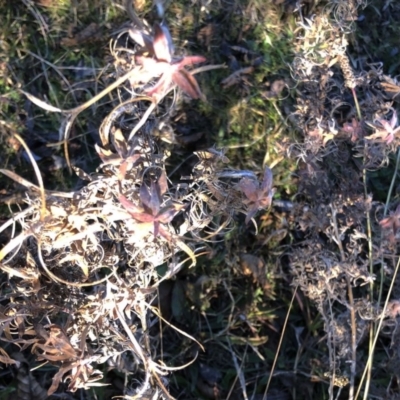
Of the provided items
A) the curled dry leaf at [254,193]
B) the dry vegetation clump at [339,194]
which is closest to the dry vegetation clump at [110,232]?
the curled dry leaf at [254,193]

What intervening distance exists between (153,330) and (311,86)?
84 cm

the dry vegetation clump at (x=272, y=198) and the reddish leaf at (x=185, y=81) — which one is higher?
the reddish leaf at (x=185, y=81)

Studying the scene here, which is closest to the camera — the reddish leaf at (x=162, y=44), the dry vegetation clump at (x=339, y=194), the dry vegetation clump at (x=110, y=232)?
the reddish leaf at (x=162, y=44)

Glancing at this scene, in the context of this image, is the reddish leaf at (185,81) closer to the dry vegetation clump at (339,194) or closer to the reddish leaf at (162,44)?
the reddish leaf at (162,44)

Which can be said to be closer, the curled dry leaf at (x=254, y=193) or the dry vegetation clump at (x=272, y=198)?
the curled dry leaf at (x=254, y=193)

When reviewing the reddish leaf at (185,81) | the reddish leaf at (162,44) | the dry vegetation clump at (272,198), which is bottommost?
the dry vegetation clump at (272,198)

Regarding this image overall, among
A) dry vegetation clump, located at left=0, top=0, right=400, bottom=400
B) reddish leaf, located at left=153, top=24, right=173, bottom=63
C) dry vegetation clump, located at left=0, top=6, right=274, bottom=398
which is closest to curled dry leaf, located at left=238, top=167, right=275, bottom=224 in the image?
dry vegetation clump, located at left=0, top=6, right=274, bottom=398

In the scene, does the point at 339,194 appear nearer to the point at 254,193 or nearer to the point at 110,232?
the point at 254,193

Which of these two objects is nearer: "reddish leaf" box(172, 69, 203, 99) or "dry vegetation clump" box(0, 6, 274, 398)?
"reddish leaf" box(172, 69, 203, 99)

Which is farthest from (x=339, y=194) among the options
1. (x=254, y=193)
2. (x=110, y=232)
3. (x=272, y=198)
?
(x=110, y=232)

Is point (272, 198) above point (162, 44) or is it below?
below

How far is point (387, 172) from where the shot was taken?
2.00 m

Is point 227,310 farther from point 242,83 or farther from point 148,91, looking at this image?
point 148,91

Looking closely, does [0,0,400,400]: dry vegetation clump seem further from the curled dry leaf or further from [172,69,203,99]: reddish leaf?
[172,69,203,99]: reddish leaf
